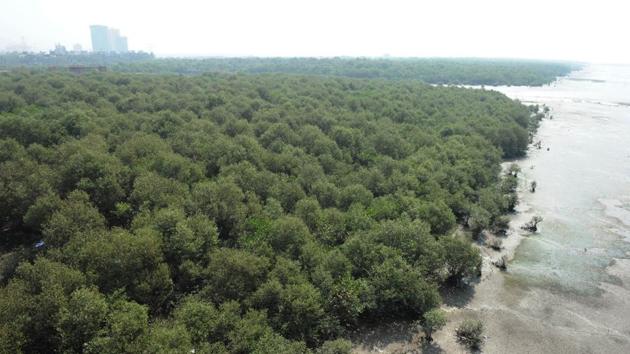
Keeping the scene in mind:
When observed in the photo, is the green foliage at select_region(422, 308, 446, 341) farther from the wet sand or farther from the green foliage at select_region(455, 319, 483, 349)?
the green foliage at select_region(455, 319, 483, 349)

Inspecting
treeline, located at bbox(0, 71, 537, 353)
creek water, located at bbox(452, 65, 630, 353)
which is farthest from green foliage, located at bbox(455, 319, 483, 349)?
treeline, located at bbox(0, 71, 537, 353)

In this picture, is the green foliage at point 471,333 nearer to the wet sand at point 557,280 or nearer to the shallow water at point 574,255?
the wet sand at point 557,280

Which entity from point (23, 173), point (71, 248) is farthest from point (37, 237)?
point (71, 248)

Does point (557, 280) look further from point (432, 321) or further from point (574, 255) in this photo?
point (432, 321)

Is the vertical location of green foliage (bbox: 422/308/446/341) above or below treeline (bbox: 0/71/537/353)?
below

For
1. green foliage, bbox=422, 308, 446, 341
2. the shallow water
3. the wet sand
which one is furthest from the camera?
the shallow water
